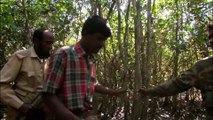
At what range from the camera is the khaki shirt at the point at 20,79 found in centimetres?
254

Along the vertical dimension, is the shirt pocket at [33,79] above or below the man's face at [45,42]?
below

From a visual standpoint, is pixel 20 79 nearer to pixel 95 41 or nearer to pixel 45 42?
pixel 45 42

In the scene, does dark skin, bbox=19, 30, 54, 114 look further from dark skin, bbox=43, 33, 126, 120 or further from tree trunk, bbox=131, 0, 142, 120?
A: tree trunk, bbox=131, 0, 142, 120

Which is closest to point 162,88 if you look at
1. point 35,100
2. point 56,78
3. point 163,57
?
point 35,100

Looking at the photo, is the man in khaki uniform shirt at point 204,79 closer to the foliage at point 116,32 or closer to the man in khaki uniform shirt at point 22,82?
the man in khaki uniform shirt at point 22,82

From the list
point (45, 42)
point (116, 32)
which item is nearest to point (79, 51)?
point (45, 42)

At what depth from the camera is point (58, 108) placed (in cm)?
184

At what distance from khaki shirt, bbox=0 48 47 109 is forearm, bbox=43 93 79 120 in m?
0.75

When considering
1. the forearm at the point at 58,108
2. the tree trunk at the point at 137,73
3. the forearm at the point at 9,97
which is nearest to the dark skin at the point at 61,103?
the forearm at the point at 58,108

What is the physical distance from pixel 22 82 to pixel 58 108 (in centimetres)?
90

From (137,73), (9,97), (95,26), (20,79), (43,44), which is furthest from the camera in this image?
(137,73)

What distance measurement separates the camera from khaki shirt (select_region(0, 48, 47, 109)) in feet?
8.32

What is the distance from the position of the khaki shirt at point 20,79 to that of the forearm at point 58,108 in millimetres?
746

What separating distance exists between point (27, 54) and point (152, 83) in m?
5.96
